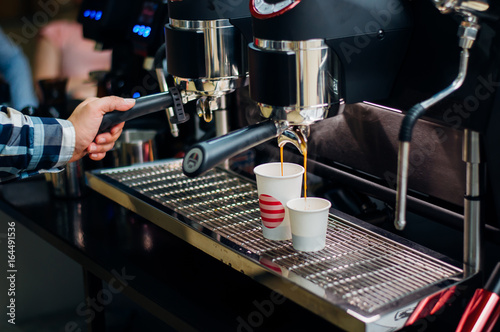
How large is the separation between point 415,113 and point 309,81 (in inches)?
6.8

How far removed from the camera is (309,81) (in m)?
0.95

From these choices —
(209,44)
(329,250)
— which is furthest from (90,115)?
(329,250)

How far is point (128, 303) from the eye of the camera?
60.9 inches

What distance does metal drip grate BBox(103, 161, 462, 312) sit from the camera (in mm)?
928

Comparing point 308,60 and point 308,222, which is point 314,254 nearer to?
point 308,222

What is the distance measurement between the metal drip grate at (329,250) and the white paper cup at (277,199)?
0.06ft

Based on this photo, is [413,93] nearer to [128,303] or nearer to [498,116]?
[498,116]

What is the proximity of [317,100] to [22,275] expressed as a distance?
3.87ft

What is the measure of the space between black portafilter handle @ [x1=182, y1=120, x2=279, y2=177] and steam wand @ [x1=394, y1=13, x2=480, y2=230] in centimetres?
21

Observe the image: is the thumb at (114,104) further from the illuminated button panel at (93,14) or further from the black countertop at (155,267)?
the illuminated button panel at (93,14)

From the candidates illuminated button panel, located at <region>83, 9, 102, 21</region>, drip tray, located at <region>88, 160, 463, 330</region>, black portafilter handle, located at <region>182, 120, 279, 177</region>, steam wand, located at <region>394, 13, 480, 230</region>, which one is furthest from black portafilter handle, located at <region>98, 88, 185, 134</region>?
illuminated button panel, located at <region>83, 9, 102, 21</region>

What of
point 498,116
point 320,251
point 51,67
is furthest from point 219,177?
point 51,67

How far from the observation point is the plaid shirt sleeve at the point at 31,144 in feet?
3.78

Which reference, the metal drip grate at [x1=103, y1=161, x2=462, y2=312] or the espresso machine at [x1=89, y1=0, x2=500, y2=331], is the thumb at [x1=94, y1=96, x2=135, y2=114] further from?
the metal drip grate at [x1=103, y1=161, x2=462, y2=312]
